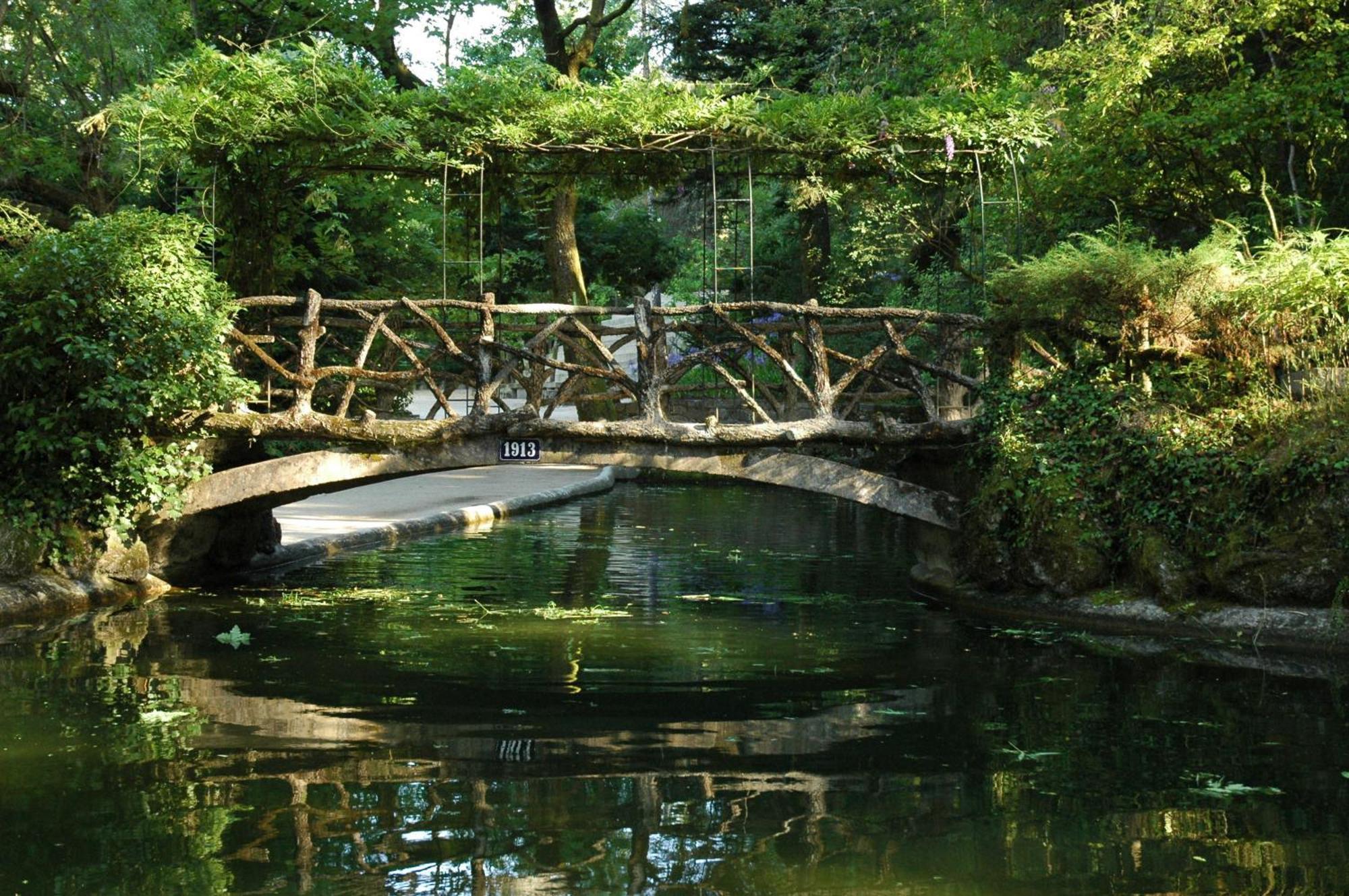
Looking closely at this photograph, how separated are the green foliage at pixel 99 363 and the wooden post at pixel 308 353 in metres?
0.53

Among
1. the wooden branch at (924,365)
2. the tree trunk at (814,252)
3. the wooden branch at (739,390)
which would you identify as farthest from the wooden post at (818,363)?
the tree trunk at (814,252)

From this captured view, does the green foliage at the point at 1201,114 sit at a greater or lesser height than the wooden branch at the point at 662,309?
greater

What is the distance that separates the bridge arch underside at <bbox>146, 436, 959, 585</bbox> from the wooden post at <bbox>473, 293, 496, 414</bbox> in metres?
0.38

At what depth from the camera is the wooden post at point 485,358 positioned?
565 inches

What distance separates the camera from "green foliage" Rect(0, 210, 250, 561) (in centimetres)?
1380

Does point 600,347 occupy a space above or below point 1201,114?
below

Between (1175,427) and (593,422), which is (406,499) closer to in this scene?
(593,422)

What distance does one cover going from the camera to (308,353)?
571 inches

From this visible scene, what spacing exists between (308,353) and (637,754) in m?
6.97

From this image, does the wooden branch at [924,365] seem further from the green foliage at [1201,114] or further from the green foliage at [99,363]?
the green foliage at [99,363]

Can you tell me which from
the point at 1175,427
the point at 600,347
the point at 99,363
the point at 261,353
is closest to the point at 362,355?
the point at 261,353

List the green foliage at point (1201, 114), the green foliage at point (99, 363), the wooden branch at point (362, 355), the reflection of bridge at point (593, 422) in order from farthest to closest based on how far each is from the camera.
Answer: the green foliage at point (1201, 114)
the reflection of bridge at point (593, 422)
the wooden branch at point (362, 355)
the green foliage at point (99, 363)

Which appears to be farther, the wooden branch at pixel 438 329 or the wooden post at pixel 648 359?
the wooden post at pixel 648 359

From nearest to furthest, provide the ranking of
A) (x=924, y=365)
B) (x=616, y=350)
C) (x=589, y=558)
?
(x=924, y=365)
(x=616, y=350)
(x=589, y=558)
